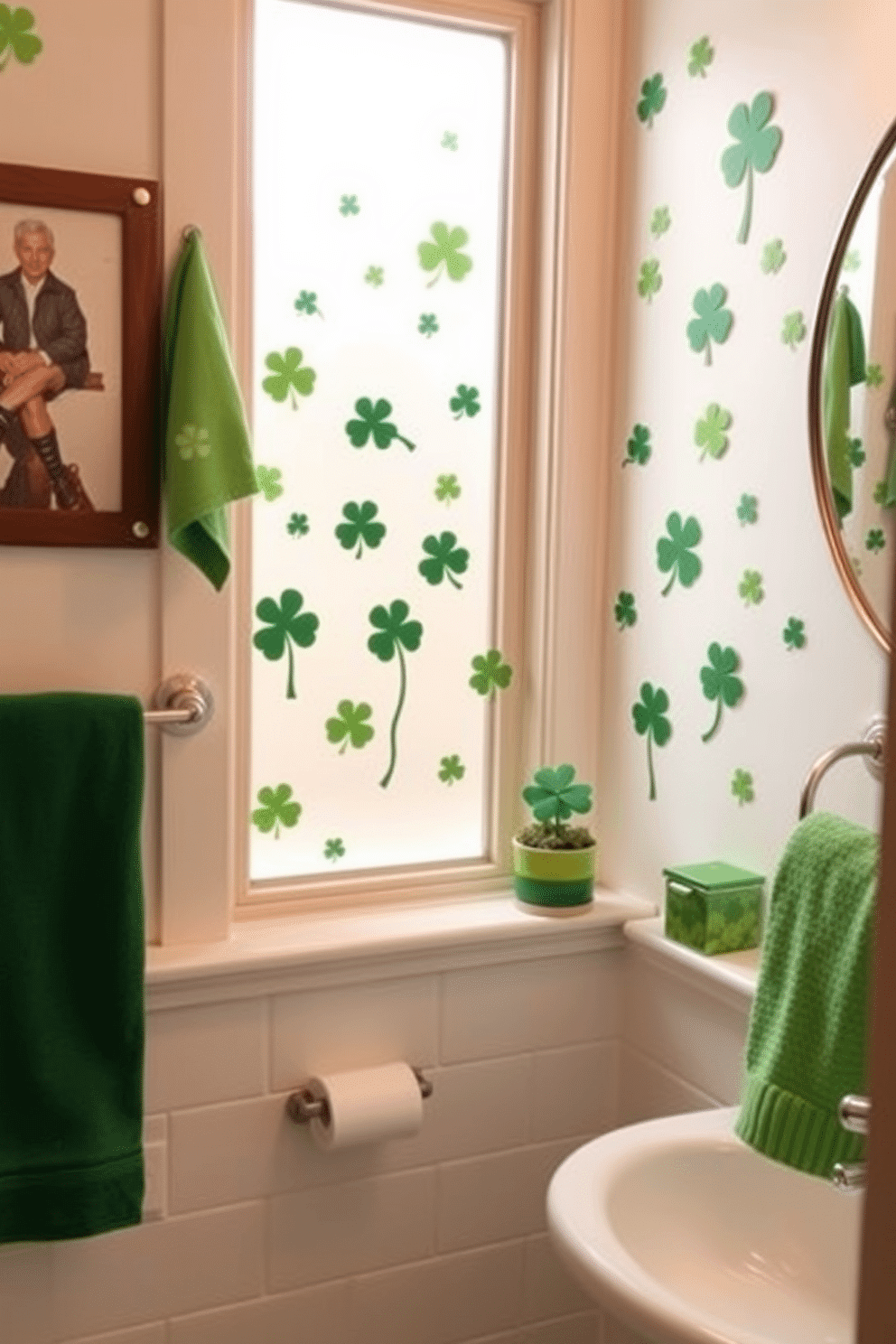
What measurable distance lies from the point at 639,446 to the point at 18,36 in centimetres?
88

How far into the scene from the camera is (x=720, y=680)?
169 centimetres

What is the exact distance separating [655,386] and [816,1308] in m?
1.08

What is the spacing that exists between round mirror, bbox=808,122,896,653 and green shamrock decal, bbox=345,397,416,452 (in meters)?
0.58

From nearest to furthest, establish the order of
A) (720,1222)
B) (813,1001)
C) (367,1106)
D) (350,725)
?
(813,1001), (720,1222), (367,1106), (350,725)

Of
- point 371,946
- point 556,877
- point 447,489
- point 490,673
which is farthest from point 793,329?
point 371,946

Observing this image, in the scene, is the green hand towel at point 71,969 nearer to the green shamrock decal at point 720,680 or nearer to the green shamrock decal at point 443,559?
the green shamrock decal at point 443,559

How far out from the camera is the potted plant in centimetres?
182

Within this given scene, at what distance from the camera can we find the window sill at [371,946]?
5.35 feet

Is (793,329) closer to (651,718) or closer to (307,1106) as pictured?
(651,718)

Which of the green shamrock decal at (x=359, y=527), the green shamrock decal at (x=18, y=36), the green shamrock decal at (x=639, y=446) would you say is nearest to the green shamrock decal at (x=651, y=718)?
the green shamrock decal at (x=639, y=446)

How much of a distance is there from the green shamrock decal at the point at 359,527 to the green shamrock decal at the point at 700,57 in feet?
2.18

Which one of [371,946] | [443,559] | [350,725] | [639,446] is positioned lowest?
[371,946]

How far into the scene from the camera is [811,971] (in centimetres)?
132

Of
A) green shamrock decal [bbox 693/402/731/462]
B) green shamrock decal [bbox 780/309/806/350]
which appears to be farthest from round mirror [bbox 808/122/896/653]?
green shamrock decal [bbox 693/402/731/462]
